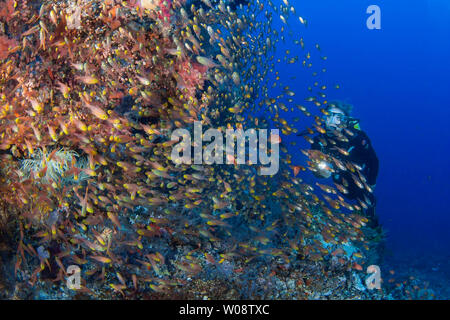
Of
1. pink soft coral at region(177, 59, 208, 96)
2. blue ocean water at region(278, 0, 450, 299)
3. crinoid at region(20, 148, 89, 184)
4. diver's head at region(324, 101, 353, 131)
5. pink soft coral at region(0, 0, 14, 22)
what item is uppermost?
blue ocean water at region(278, 0, 450, 299)

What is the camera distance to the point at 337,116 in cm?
759

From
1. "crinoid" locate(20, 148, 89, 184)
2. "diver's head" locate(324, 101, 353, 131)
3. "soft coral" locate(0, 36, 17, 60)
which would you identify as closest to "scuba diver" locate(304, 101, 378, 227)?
"diver's head" locate(324, 101, 353, 131)

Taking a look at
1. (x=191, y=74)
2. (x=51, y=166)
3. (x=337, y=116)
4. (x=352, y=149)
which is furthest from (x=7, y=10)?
(x=352, y=149)

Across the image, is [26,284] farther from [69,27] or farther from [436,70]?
[436,70]

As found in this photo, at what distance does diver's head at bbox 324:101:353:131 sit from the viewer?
7539 millimetres

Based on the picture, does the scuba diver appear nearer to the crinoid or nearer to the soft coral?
the crinoid

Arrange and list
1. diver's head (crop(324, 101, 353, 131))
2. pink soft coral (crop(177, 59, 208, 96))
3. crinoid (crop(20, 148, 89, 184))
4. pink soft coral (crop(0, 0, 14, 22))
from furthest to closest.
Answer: diver's head (crop(324, 101, 353, 131)), pink soft coral (crop(177, 59, 208, 96)), pink soft coral (crop(0, 0, 14, 22)), crinoid (crop(20, 148, 89, 184))

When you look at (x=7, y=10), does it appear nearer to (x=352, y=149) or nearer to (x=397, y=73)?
(x=352, y=149)

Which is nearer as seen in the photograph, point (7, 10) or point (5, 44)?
point (5, 44)

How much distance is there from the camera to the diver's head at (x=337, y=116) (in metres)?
7.54
